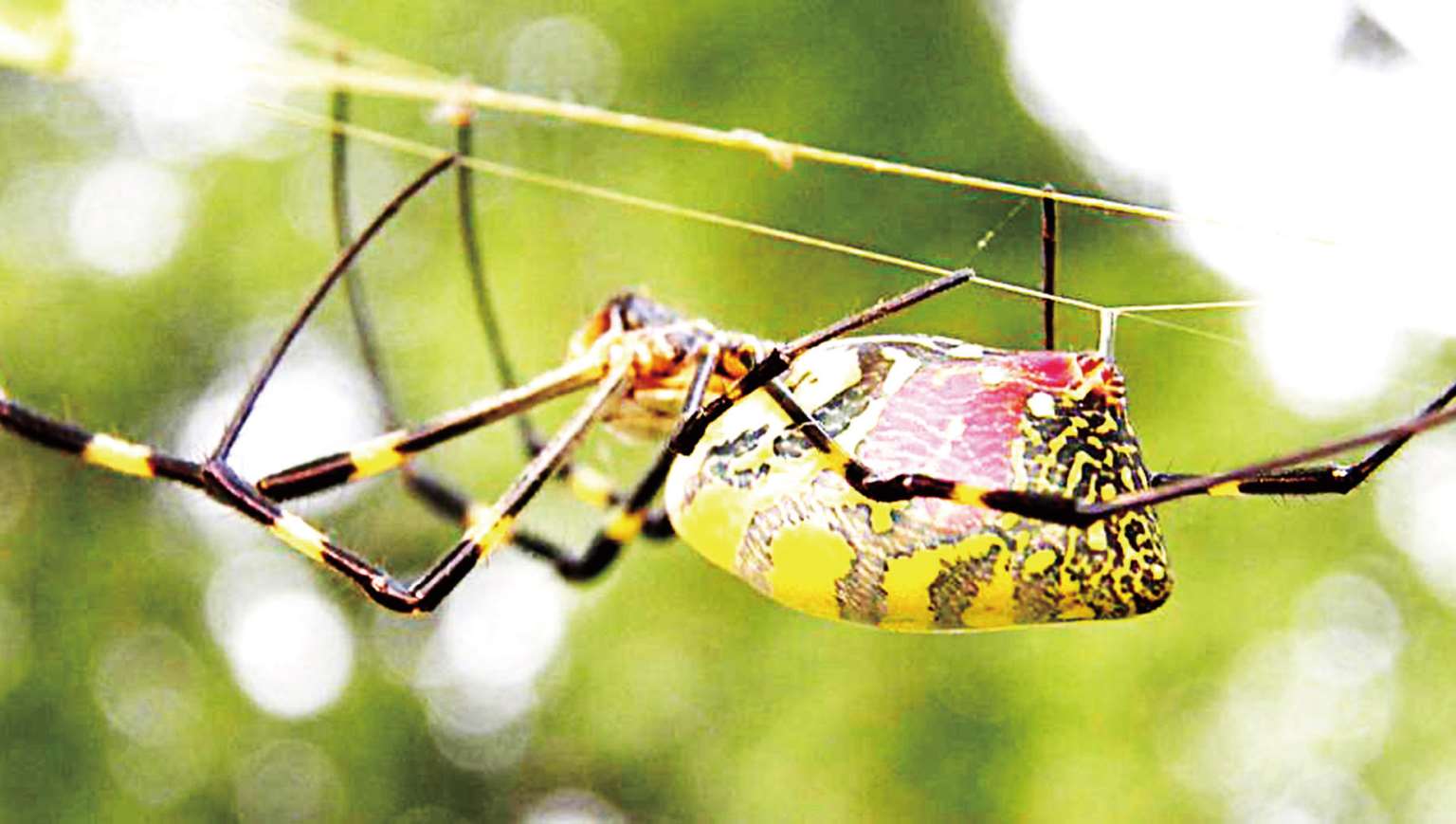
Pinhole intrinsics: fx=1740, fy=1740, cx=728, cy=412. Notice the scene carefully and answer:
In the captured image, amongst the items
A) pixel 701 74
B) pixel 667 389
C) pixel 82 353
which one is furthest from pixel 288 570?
pixel 667 389

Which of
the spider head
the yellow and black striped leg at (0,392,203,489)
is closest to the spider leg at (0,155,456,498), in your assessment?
the yellow and black striped leg at (0,392,203,489)

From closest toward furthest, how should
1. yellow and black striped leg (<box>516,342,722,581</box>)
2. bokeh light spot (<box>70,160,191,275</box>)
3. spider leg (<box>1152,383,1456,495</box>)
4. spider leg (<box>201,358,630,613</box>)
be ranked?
spider leg (<box>1152,383,1456,495</box>) → spider leg (<box>201,358,630,613</box>) → yellow and black striped leg (<box>516,342,722,581</box>) → bokeh light spot (<box>70,160,191,275</box>)

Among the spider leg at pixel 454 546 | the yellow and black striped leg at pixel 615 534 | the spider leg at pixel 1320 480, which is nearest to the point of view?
the spider leg at pixel 1320 480

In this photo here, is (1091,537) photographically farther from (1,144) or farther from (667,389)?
(1,144)

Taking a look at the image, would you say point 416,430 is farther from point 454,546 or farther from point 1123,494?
point 1123,494

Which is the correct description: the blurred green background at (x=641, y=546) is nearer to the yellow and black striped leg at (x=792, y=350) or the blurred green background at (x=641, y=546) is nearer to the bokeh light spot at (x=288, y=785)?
the bokeh light spot at (x=288, y=785)

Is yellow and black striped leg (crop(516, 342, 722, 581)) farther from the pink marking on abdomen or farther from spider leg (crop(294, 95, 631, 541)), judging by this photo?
the pink marking on abdomen

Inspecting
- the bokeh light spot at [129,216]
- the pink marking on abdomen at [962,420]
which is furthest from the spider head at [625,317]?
the bokeh light spot at [129,216]
